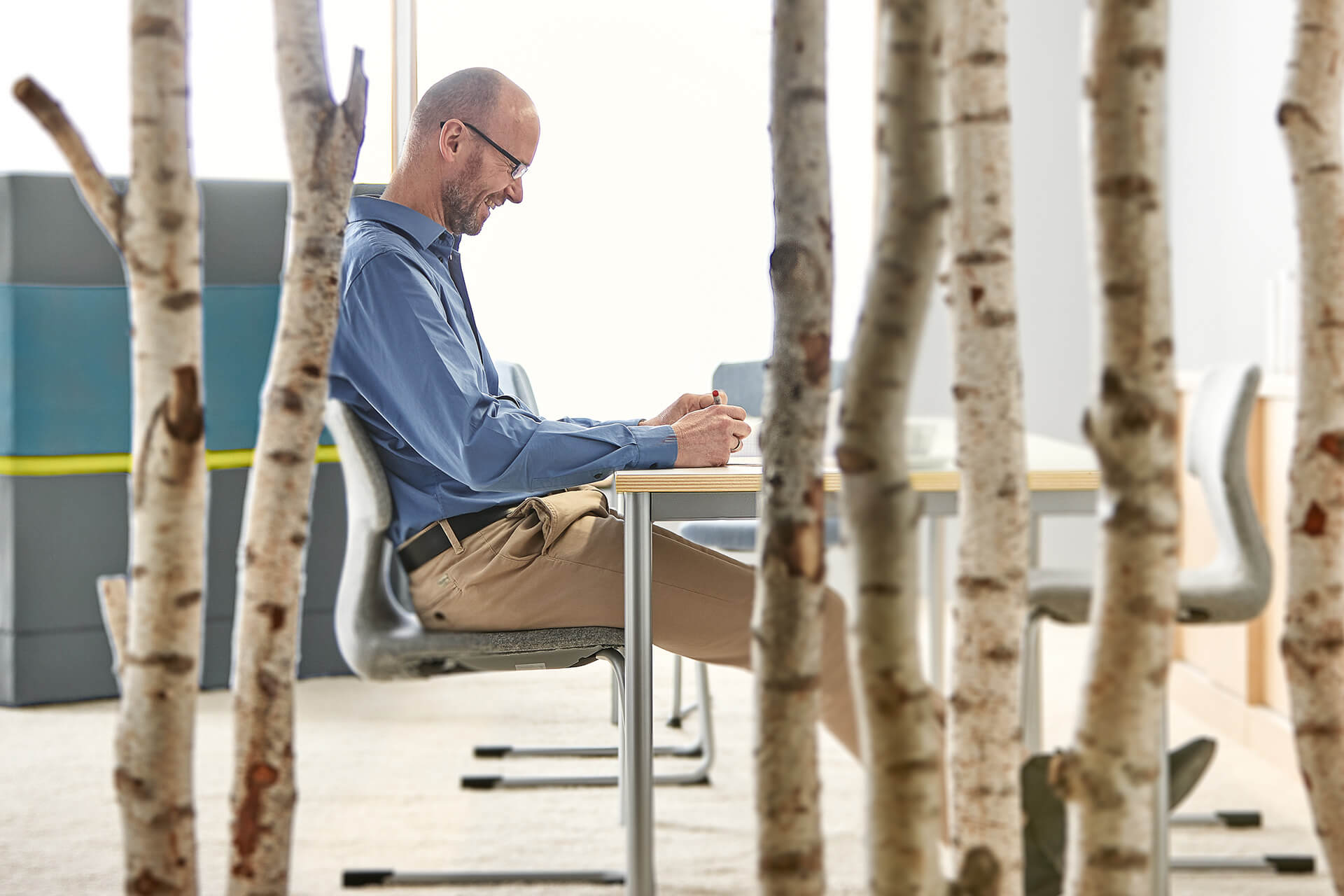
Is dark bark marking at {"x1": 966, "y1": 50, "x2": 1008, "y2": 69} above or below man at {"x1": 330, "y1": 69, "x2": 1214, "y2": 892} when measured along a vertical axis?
above

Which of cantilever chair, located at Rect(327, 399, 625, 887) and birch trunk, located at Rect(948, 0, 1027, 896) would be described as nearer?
birch trunk, located at Rect(948, 0, 1027, 896)

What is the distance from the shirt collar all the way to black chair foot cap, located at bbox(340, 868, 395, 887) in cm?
94

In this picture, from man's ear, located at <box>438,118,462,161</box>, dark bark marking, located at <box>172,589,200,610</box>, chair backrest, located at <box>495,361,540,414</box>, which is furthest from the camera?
chair backrest, located at <box>495,361,540,414</box>

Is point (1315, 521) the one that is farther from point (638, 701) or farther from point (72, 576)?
point (72, 576)

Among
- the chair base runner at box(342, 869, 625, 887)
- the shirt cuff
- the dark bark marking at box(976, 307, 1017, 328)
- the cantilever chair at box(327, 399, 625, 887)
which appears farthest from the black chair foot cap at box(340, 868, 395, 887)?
the dark bark marking at box(976, 307, 1017, 328)

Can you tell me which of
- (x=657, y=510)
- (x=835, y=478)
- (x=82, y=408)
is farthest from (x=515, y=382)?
(x=82, y=408)

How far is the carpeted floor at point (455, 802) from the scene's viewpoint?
6.15ft

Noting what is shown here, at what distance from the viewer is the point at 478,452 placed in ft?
5.02

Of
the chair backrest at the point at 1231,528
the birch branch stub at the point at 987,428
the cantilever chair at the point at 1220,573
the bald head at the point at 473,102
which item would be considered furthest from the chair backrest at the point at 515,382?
the birch branch stub at the point at 987,428

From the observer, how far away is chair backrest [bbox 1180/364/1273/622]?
174 centimetres

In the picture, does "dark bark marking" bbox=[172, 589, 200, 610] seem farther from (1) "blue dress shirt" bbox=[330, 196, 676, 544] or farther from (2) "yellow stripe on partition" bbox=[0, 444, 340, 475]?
(2) "yellow stripe on partition" bbox=[0, 444, 340, 475]

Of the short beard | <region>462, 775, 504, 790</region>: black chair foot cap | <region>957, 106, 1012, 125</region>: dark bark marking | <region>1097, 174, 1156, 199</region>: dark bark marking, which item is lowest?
<region>462, 775, 504, 790</region>: black chair foot cap

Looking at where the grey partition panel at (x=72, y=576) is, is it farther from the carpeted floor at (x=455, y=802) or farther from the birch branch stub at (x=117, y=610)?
the birch branch stub at (x=117, y=610)

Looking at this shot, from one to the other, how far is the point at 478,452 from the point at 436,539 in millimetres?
202
